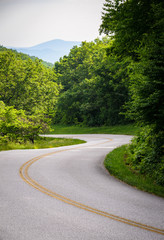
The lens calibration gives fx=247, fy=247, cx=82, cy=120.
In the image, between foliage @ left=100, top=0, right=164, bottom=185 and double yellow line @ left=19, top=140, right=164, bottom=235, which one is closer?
double yellow line @ left=19, top=140, right=164, bottom=235

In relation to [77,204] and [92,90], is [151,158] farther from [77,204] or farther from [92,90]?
[92,90]

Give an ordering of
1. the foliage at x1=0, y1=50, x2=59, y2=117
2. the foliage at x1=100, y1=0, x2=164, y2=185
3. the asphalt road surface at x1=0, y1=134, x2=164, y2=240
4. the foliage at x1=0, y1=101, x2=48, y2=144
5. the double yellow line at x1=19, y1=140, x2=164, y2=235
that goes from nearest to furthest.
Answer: the asphalt road surface at x1=0, y1=134, x2=164, y2=240
the double yellow line at x1=19, y1=140, x2=164, y2=235
the foliage at x1=100, y1=0, x2=164, y2=185
the foliage at x1=0, y1=101, x2=48, y2=144
the foliage at x1=0, y1=50, x2=59, y2=117

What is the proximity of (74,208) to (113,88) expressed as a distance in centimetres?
3994

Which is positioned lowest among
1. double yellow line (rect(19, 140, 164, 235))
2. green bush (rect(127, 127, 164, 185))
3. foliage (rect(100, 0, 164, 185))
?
double yellow line (rect(19, 140, 164, 235))

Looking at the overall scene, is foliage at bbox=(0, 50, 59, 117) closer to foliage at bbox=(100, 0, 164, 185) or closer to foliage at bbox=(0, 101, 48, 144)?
foliage at bbox=(0, 101, 48, 144)

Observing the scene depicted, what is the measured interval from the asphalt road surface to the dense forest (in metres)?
2.47

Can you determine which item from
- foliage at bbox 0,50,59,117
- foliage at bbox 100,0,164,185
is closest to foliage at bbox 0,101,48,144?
foliage at bbox 0,50,59,117

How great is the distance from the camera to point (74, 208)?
6109 millimetres

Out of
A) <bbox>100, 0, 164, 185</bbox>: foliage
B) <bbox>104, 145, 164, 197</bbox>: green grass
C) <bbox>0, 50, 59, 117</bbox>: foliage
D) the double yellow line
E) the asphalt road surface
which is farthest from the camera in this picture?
<bbox>0, 50, 59, 117</bbox>: foliage

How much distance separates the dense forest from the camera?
961 cm

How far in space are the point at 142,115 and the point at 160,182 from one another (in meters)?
2.63

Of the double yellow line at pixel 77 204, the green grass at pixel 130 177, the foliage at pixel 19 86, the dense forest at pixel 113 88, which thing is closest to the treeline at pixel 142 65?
the dense forest at pixel 113 88

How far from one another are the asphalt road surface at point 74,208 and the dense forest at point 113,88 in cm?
247

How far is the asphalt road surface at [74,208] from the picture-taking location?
4703mm
